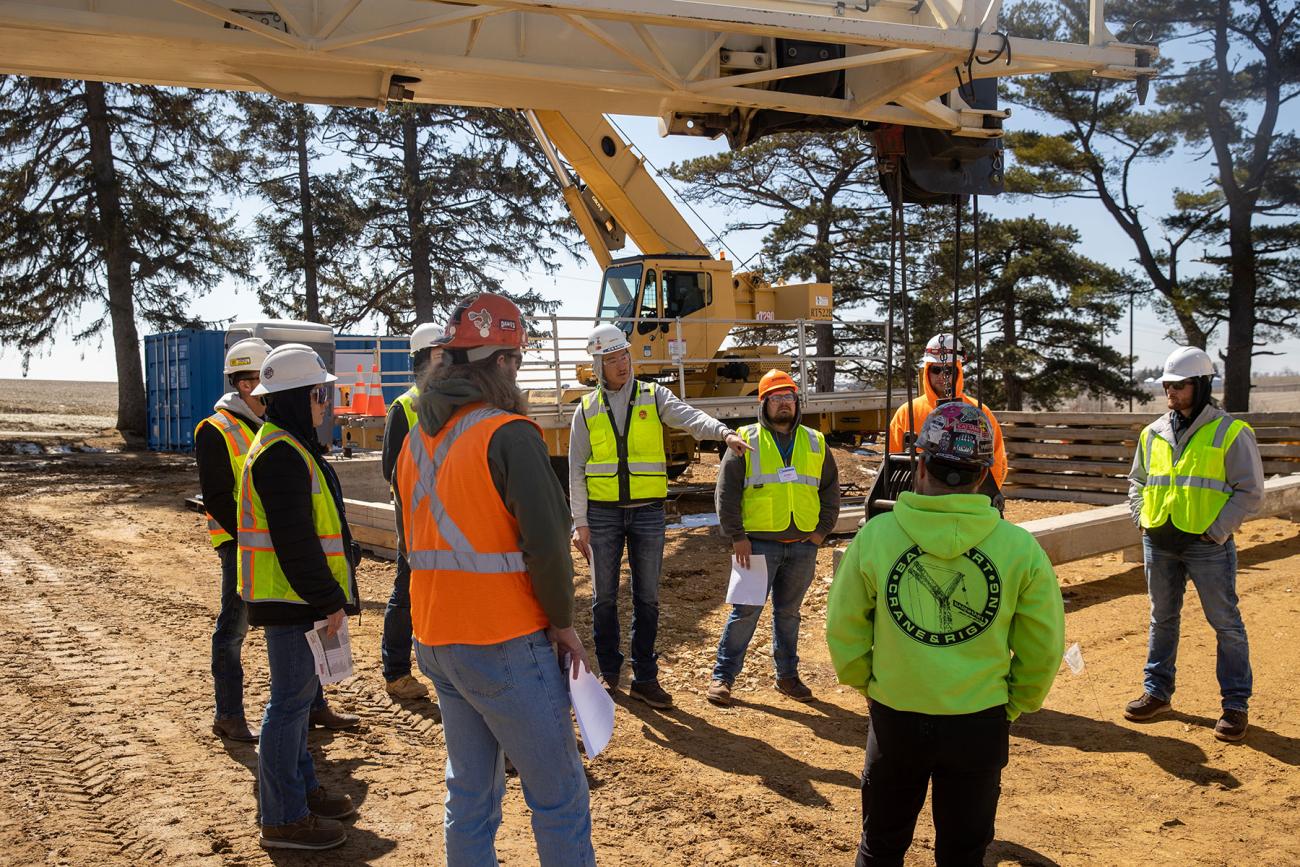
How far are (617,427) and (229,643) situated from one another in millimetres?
2388

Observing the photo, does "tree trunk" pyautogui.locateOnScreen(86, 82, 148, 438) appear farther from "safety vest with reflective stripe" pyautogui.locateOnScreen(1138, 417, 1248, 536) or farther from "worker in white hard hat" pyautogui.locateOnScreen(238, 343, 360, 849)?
"safety vest with reflective stripe" pyautogui.locateOnScreen(1138, 417, 1248, 536)

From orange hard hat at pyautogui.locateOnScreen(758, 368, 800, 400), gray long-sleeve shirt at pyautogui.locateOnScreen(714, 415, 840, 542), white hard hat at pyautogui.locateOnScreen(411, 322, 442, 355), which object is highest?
white hard hat at pyautogui.locateOnScreen(411, 322, 442, 355)

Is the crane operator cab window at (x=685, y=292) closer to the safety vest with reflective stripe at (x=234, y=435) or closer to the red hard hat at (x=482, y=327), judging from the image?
the safety vest with reflective stripe at (x=234, y=435)

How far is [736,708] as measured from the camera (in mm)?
5922

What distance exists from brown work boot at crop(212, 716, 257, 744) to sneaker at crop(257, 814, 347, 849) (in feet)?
4.10

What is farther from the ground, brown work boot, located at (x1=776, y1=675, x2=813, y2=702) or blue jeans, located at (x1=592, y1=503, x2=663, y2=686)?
blue jeans, located at (x1=592, y1=503, x2=663, y2=686)

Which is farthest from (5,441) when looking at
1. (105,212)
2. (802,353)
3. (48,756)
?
(48,756)

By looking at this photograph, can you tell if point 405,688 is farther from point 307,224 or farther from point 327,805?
point 307,224

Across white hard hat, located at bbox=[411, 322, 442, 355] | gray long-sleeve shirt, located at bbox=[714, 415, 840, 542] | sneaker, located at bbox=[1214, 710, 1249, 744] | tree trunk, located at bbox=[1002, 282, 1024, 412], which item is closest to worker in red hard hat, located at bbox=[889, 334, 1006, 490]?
gray long-sleeve shirt, located at bbox=[714, 415, 840, 542]

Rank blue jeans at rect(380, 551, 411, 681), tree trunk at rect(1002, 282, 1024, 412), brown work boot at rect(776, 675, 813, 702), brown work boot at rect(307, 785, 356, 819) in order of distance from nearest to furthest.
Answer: brown work boot at rect(307, 785, 356, 819) → blue jeans at rect(380, 551, 411, 681) → brown work boot at rect(776, 675, 813, 702) → tree trunk at rect(1002, 282, 1024, 412)

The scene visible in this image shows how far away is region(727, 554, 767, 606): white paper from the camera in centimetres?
577

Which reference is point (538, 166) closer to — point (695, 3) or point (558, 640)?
point (695, 3)

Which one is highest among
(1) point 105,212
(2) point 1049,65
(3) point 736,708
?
(1) point 105,212

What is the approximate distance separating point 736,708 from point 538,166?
22735mm
